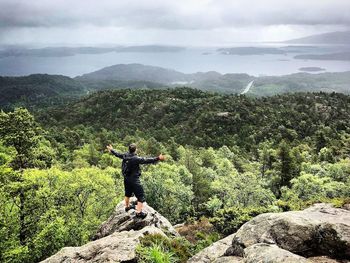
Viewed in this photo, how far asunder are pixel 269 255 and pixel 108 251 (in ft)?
25.2

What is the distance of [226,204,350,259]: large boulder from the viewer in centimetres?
1334

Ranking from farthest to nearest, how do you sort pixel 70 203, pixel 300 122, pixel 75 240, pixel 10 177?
pixel 300 122
pixel 70 203
pixel 75 240
pixel 10 177

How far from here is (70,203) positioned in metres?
35.6

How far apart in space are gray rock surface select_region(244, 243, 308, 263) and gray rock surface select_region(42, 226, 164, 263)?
5391mm

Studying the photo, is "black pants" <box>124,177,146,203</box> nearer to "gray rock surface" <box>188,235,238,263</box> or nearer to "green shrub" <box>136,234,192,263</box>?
"green shrub" <box>136,234,192,263</box>

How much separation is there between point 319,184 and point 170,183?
20444mm

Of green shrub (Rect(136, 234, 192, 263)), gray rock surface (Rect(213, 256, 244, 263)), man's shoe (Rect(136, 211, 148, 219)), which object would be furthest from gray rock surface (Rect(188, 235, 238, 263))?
man's shoe (Rect(136, 211, 148, 219))

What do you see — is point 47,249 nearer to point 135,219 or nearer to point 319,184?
point 135,219

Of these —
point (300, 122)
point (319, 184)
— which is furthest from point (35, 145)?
point (300, 122)

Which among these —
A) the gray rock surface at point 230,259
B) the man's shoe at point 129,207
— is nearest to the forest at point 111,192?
the gray rock surface at point 230,259

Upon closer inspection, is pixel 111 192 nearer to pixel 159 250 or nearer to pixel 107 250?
pixel 107 250

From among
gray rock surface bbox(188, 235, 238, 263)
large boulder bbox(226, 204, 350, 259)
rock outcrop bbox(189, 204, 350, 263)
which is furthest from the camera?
gray rock surface bbox(188, 235, 238, 263)

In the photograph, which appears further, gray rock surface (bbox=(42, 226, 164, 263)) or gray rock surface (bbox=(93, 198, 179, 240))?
gray rock surface (bbox=(93, 198, 179, 240))

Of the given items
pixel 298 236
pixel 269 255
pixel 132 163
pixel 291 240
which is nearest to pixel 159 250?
pixel 269 255
